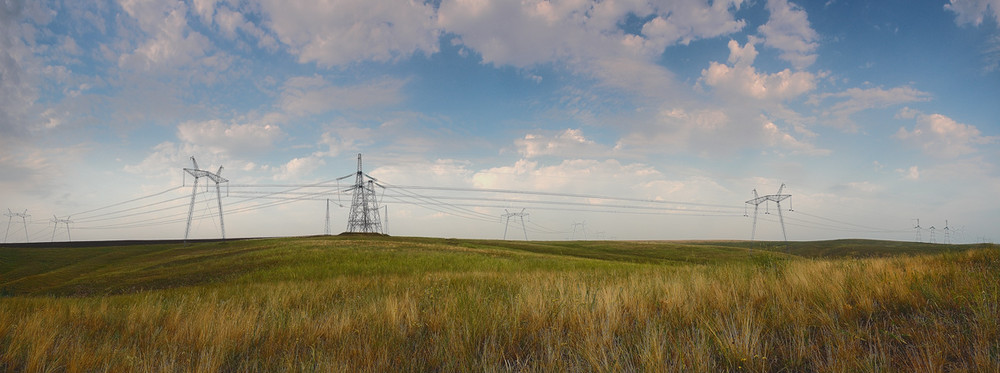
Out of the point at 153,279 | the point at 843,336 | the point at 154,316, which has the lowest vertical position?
the point at 153,279

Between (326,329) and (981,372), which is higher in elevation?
(981,372)

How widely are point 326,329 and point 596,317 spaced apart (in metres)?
3.35

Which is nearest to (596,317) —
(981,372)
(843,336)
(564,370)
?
(564,370)

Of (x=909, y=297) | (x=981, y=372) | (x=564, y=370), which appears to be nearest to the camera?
(x=981, y=372)

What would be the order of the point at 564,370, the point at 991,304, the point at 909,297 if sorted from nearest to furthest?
the point at 564,370 < the point at 991,304 < the point at 909,297

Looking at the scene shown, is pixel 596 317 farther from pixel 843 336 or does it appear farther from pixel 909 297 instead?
pixel 909 297

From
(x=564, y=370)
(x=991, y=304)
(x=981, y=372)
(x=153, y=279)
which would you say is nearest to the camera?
(x=981, y=372)

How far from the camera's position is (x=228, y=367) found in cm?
392

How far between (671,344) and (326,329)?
400 centimetres

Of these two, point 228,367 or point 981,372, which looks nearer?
point 981,372

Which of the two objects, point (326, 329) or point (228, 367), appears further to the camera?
point (326, 329)

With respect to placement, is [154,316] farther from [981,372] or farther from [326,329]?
[981,372]

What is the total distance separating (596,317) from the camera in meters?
4.96

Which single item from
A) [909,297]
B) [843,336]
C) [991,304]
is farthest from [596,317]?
[991,304]
